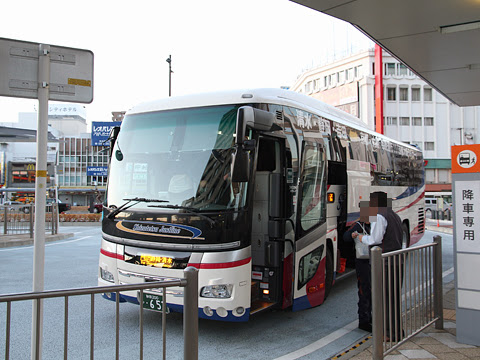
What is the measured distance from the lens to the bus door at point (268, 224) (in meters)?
5.65

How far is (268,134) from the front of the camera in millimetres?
5723

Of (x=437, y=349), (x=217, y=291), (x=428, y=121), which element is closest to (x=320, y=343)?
(x=437, y=349)

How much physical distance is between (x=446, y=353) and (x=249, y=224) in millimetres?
2610

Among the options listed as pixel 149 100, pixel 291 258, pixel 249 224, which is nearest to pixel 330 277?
pixel 291 258

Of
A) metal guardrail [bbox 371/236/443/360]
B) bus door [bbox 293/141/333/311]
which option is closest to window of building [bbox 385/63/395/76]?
bus door [bbox 293/141/333/311]

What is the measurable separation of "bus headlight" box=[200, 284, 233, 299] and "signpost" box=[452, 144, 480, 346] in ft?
8.74

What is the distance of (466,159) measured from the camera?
15.6ft

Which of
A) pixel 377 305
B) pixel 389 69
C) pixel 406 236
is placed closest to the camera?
pixel 377 305

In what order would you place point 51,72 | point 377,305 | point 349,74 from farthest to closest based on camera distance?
point 349,74
point 377,305
point 51,72

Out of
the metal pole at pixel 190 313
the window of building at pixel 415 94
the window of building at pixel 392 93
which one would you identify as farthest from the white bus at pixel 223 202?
the window of building at pixel 415 94

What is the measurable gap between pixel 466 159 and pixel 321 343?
9.29ft

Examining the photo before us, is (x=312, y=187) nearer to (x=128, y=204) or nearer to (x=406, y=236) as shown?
(x=128, y=204)

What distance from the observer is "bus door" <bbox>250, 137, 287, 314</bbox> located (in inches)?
223

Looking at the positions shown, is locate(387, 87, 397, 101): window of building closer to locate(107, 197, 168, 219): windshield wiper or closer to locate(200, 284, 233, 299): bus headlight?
locate(107, 197, 168, 219): windshield wiper
